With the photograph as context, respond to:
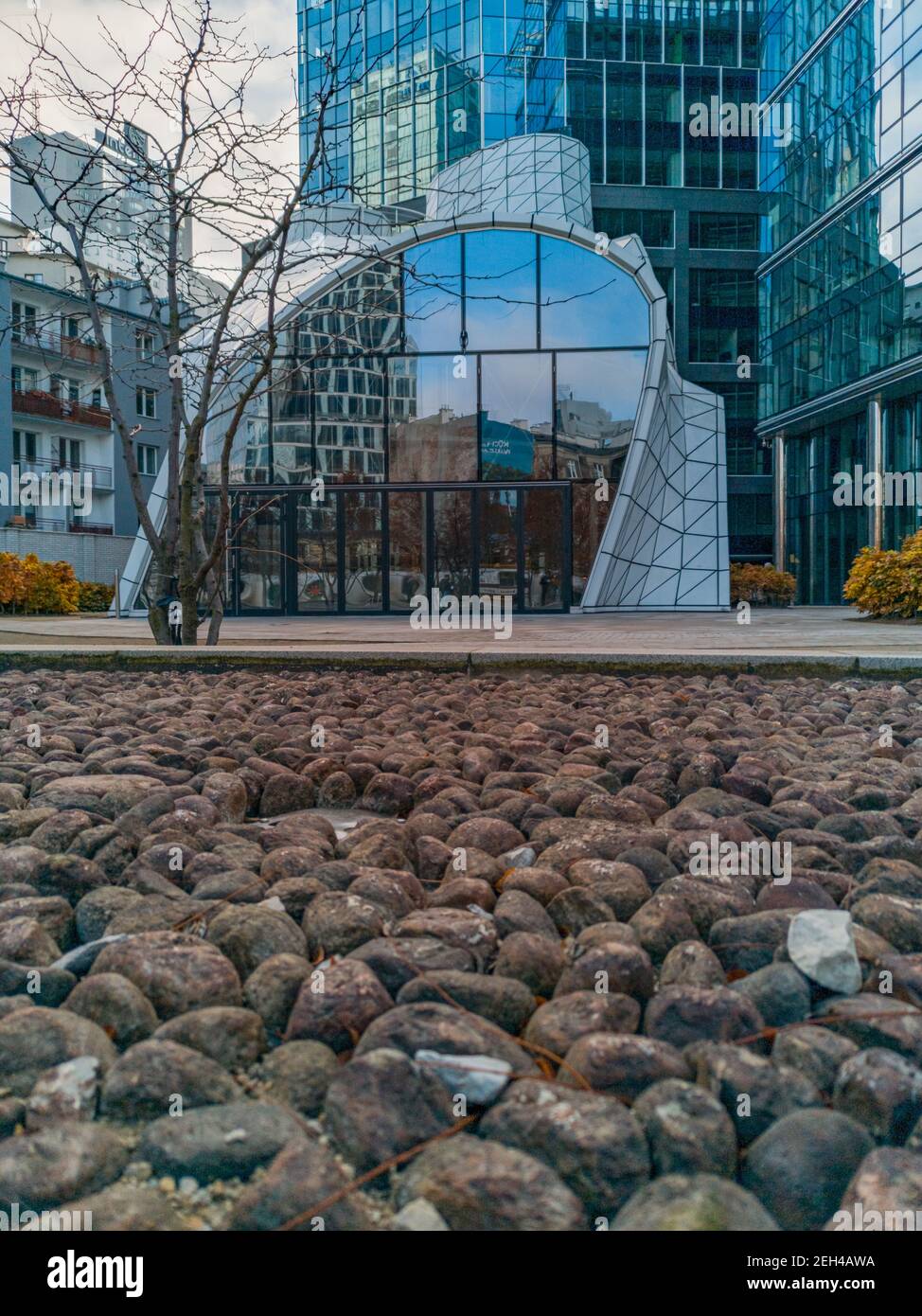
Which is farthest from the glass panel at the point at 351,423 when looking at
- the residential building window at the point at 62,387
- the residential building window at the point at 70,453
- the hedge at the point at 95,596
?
the residential building window at the point at 70,453

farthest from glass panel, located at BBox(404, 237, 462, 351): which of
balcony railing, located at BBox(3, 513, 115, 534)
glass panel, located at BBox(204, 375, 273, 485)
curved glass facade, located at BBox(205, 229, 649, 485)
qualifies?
balcony railing, located at BBox(3, 513, 115, 534)

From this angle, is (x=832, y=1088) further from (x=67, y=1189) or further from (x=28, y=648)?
(x=28, y=648)

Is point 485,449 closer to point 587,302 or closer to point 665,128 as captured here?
point 587,302

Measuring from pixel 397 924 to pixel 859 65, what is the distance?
27.2 m

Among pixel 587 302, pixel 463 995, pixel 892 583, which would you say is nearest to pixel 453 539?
pixel 587 302

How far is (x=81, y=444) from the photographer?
3831 centimetres

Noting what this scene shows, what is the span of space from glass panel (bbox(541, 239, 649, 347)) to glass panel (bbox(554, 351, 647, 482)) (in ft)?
0.86

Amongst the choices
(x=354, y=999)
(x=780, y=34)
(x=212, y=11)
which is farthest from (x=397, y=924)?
(x=780, y=34)

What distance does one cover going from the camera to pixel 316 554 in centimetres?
1834

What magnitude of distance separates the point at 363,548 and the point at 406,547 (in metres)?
0.75

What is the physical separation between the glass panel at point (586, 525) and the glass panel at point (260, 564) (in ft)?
16.8

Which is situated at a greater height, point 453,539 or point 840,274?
point 840,274

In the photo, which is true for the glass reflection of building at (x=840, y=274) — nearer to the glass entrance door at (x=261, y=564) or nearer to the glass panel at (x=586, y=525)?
the glass panel at (x=586, y=525)

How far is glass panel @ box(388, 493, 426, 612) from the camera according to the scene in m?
18.1
